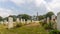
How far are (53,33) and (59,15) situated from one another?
117 inches

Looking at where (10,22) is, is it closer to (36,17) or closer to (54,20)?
(54,20)

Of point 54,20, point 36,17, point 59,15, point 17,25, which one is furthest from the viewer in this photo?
point 36,17

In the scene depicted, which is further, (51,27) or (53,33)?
(51,27)

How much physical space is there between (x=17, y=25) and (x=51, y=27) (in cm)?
780

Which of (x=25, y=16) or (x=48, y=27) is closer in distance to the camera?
(x=48, y=27)

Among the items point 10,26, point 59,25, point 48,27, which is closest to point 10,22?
point 10,26

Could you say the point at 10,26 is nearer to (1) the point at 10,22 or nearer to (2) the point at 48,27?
(1) the point at 10,22

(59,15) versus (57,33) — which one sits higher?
(59,15)

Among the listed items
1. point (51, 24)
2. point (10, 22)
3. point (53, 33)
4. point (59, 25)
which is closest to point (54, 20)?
point (51, 24)

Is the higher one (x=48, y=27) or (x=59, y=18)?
(x=59, y=18)

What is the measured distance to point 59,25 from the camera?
639 inches

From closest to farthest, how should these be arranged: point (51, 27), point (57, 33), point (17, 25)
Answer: point (57, 33) → point (51, 27) → point (17, 25)

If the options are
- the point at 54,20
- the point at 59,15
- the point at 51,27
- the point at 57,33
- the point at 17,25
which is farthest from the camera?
the point at 17,25

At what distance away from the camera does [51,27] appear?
80.8 ft
